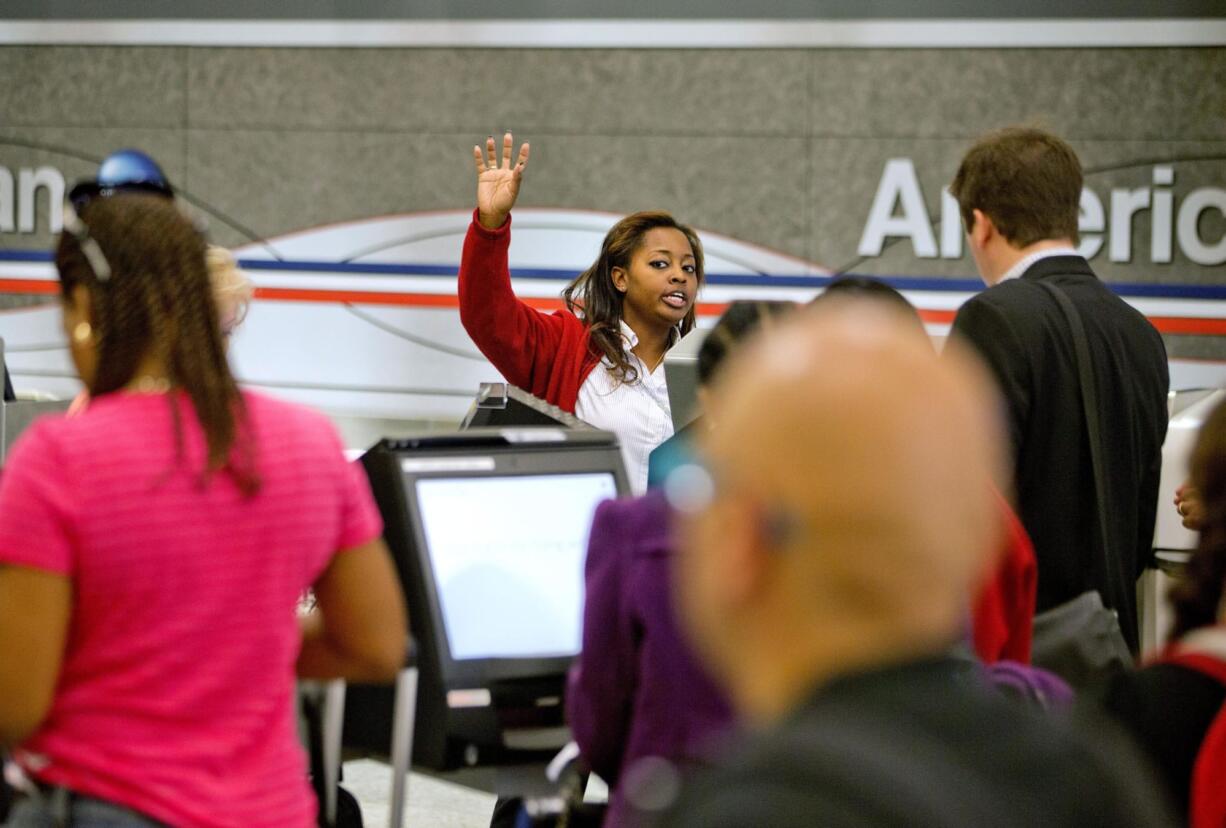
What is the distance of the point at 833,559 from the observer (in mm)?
832

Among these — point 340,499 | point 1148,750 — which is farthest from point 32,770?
point 1148,750

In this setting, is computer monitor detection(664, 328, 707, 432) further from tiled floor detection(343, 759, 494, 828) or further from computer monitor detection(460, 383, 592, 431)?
tiled floor detection(343, 759, 494, 828)

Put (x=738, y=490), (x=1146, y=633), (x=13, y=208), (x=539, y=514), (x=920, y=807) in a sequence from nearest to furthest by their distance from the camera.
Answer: (x=920, y=807) → (x=738, y=490) → (x=539, y=514) → (x=1146, y=633) → (x=13, y=208)

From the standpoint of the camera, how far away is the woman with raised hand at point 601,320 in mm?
3396

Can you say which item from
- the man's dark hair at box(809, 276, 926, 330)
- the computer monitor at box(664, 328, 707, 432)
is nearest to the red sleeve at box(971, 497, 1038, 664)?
the man's dark hair at box(809, 276, 926, 330)

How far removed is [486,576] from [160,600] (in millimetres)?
846

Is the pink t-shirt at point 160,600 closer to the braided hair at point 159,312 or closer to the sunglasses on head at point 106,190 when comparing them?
the braided hair at point 159,312

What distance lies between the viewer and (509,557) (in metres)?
2.31

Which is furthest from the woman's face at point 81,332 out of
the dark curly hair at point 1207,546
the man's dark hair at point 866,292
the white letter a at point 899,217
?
the white letter a at point 899,217

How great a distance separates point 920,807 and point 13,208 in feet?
25.2

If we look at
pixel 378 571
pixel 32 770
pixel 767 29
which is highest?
pixel 767 29

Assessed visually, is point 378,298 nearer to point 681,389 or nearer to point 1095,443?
point 681,389

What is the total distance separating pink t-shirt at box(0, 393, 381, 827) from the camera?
1451mm

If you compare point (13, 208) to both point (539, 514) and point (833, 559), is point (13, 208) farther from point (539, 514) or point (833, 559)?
point (833, 559)
